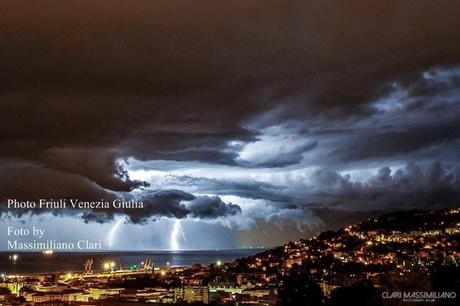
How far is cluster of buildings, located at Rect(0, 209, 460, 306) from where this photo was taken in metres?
52.9

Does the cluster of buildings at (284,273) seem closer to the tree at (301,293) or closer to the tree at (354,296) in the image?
the tree at (354,296)

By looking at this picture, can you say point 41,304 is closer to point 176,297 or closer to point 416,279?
point 176,297

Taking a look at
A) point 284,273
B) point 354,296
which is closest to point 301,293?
point 354,296

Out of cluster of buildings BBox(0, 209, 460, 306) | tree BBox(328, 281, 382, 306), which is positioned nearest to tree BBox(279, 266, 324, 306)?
tree BBox(328, 281, 382, 306)

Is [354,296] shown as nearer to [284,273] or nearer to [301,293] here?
[301,293]

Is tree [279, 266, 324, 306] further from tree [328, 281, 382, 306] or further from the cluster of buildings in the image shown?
the cluster of buildings

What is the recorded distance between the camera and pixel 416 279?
2795 centimetres

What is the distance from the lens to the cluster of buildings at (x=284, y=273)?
52938 millimetres

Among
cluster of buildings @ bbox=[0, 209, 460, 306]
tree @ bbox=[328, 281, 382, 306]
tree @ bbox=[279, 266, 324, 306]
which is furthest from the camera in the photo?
cluster of buildings @ bbox=[0, 209, 460, 306]

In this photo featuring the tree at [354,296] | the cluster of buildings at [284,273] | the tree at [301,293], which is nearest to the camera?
the tree at [354,296]

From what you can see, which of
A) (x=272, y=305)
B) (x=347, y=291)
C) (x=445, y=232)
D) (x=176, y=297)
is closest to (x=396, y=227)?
(x=445, y=232)

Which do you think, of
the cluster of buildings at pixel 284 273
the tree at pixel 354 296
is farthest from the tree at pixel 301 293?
the cluster of buildings at pixel 284 273

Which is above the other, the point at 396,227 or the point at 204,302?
the point at 396,227

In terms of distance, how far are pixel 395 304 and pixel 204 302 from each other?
29829 millimetres
